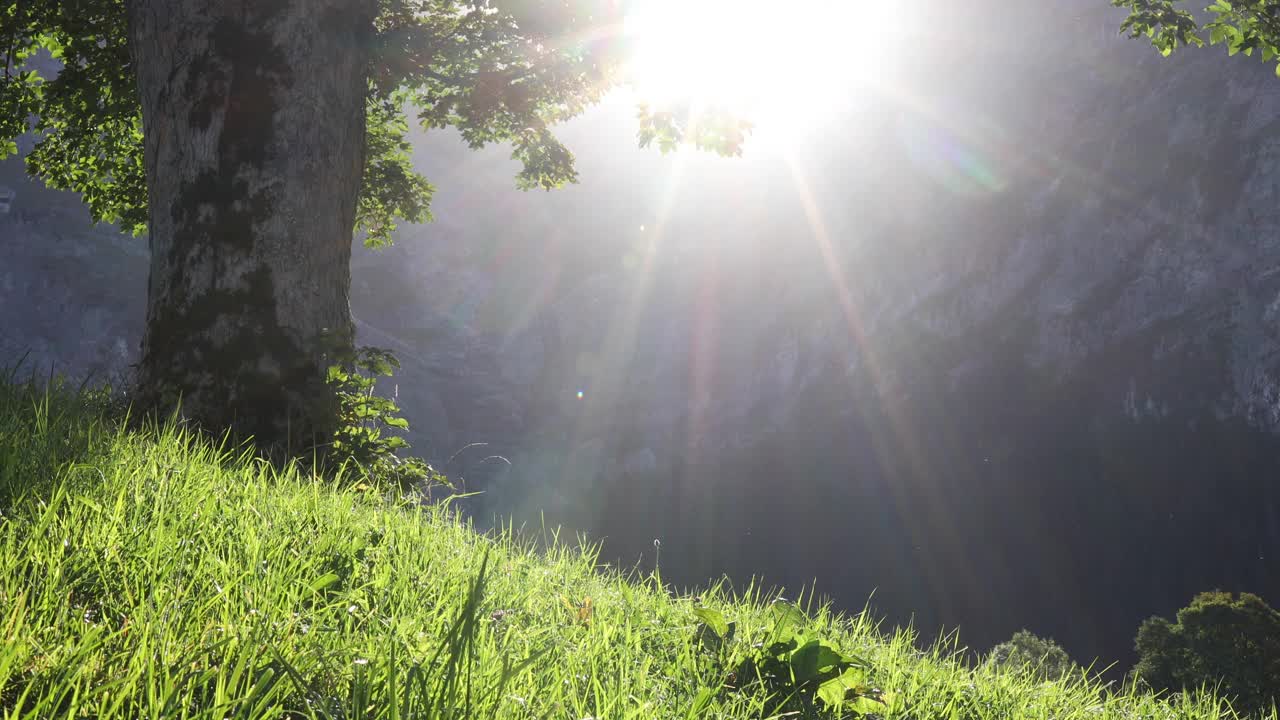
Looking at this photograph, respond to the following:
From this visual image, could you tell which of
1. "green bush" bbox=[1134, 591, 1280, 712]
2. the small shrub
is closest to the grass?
the small shrub

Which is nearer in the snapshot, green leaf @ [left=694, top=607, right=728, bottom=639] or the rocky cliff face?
green leaf @ [left=694, top=607, right=728, bottom=639]

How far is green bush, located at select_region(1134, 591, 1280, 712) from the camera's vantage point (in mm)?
23484

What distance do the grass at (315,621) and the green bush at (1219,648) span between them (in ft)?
90.2

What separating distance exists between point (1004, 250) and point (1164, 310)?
1400 cm

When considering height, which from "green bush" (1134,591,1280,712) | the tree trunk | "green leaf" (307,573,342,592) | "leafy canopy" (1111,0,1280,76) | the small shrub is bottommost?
"green bush" (1134,591,1280,712)

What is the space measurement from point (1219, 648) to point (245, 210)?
31.1 metres

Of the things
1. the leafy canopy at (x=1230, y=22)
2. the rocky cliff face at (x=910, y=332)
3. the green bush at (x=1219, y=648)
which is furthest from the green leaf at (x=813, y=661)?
the rocky cliff face at (x=910, y=332)

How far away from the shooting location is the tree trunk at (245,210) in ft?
14.5

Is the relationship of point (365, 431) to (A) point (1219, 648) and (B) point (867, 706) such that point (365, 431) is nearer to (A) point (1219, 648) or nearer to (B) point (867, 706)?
(B) point (867, 706)

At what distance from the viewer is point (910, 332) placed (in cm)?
7425

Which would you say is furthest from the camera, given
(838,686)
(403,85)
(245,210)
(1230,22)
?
(403,85)

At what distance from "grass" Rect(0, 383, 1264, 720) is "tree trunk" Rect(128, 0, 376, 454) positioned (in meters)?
1.04

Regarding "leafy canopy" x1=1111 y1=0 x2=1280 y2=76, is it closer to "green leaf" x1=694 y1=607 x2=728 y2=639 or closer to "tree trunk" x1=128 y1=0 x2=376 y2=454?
"green leaf" x1=694 y1=607 x2=728 y2=639

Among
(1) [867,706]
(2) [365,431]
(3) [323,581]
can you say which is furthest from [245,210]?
(1) [867,706]
